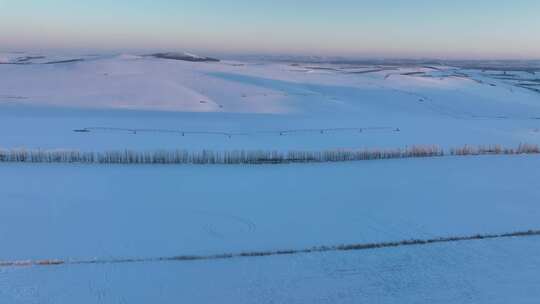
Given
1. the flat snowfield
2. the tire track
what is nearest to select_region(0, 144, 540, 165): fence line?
the flat snowfield

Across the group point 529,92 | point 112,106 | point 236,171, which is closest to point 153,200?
point 236,171

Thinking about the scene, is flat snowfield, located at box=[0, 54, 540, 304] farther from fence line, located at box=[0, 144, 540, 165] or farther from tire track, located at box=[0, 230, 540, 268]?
fence line, located at box=[0, 144, 540, 165]

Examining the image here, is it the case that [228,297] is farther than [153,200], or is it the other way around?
[153,200]

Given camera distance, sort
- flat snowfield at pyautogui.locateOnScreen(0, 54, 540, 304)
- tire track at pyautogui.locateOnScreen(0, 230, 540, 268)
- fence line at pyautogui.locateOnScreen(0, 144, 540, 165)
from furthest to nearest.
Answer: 1. fence line at pyautogui.locateOnScreen(0, 144, 540, 165)
2. tire track at pyautogui.locateOnScreen(0, 230, 540, 268)
3. flat snowfield at pyautogui.locateOnScreen(0, 54, 540, 304)

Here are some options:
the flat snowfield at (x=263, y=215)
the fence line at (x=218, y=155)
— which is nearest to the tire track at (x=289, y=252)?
the flat snowfield at (x=263, y=215)

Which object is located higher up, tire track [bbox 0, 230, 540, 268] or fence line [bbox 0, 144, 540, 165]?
fence line [bbox 0, 144, 540, 165]

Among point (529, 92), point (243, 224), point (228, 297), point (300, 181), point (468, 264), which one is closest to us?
point (228, 297)

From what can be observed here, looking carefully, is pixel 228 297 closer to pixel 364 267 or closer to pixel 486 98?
pixel 364 267
